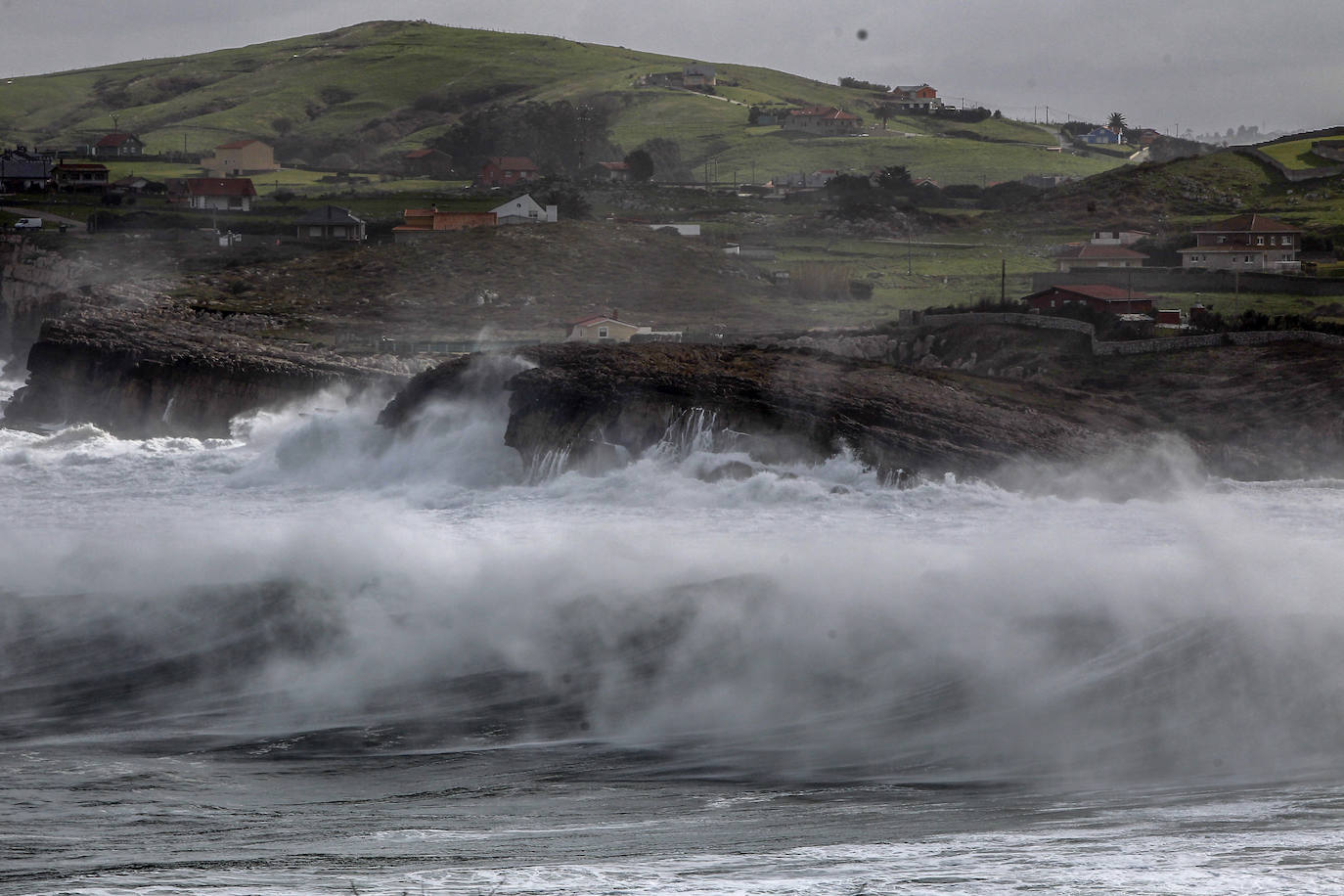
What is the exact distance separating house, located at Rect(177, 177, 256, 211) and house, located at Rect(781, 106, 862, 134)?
68.1 metres

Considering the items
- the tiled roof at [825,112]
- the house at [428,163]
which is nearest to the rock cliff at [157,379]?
the house at [428,163]

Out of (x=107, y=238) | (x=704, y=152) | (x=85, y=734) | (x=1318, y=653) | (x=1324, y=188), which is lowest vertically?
(x=85, y=734)

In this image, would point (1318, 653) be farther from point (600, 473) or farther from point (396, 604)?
point (600, 473)

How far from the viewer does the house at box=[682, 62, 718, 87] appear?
611ft

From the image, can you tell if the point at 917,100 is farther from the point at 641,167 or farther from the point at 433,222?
the point at 433,222

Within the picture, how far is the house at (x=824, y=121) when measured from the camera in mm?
156625

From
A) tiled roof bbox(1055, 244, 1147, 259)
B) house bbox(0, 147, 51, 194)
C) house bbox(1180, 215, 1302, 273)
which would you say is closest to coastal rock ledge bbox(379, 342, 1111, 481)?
tiled roof bbox(1055, 244, 1147, 259)

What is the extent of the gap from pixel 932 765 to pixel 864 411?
22780mm

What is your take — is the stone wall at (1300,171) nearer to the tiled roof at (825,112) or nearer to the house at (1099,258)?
the house at (1099,258)

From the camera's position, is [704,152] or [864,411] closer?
[864,411]

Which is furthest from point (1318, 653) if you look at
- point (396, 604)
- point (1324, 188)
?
point (1324, 188)

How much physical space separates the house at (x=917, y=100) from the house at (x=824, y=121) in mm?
18110

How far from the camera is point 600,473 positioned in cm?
4472

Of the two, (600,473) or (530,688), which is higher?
(600,473)
